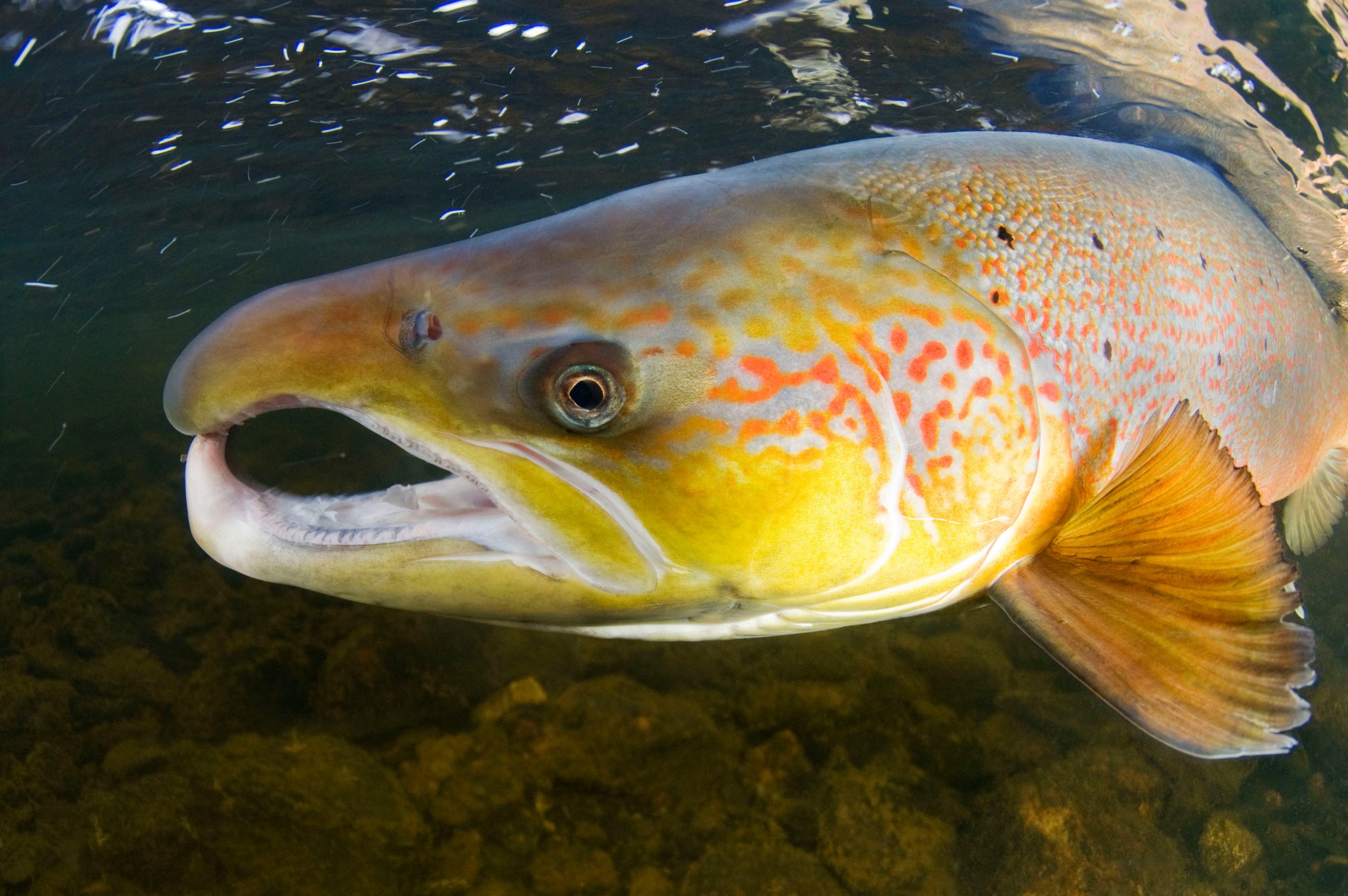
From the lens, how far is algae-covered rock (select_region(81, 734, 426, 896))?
4203mm

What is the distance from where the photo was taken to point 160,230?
61.6ft

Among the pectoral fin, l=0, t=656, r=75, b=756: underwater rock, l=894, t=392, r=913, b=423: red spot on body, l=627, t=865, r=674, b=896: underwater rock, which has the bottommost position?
l=0, t=656, r=75, b=756: underwater rock

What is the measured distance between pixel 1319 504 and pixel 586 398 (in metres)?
5.32

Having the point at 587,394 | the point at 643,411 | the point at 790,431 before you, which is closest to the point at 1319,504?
the point at 790,431

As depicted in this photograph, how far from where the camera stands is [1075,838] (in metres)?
4.14

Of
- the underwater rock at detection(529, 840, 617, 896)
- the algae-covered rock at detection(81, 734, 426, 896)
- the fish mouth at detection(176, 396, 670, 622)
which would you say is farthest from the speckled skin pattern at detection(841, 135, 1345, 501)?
the algae-covered rock at detection(81, 734, 426, 896)

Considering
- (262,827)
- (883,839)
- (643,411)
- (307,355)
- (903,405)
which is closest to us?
(307,355)

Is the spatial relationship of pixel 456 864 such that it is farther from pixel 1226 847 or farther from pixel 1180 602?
pixel 1226 847

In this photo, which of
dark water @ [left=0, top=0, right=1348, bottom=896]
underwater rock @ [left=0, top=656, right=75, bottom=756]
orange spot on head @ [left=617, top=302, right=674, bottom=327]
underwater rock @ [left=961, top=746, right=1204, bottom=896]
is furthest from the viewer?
underwater rock @ [left=0, top=656, right=75, bottom=756]

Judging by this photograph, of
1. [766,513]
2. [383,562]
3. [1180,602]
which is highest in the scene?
[766,513]

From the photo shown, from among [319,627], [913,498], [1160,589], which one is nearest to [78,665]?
[319,627]

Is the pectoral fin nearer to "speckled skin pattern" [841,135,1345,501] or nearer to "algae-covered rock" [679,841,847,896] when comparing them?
"speckled skin pattern" [841,135,1345,501]

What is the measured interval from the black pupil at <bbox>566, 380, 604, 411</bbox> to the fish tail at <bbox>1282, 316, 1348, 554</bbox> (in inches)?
188

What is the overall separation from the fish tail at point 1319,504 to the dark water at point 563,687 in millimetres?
1588
